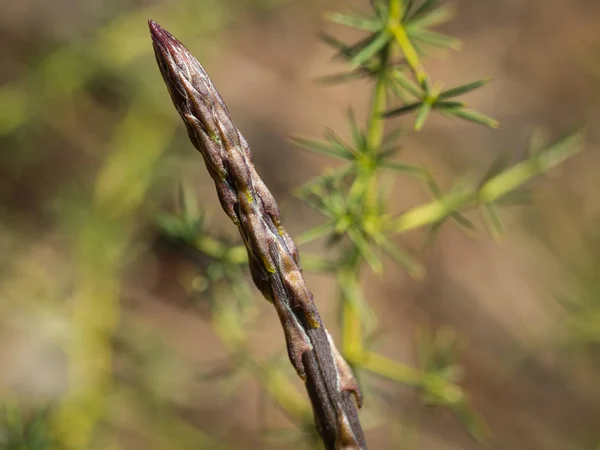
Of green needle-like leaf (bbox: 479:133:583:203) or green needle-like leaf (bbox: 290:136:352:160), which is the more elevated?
green needle-like leaf (bbox: 479:133:583:203)

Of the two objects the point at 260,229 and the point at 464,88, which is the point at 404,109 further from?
the point at 260,229

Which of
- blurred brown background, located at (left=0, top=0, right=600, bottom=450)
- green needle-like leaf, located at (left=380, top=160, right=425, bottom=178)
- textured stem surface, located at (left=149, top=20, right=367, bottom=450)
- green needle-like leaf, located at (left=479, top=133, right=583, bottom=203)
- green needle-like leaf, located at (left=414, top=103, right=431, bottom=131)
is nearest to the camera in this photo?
textured stem surface, located at (left=149, top=20, right=367, bottom=450)

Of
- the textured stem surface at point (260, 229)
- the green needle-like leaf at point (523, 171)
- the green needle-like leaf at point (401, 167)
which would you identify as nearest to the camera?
the textured stem surface at point (260, 229)

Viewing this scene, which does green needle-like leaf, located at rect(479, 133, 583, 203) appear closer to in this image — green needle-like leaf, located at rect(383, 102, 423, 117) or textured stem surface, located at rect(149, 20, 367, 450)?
green needle-like leaf, located at rect(383, 102, 423, 117)

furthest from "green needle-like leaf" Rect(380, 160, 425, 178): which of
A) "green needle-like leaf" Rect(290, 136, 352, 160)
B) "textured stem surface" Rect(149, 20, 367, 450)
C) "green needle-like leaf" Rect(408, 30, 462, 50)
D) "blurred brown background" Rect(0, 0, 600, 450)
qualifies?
"blurred brown background" Rect(0, 0, 600, 450)

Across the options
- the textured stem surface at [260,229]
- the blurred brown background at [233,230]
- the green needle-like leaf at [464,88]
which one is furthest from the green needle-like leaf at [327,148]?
the blurred brown background at [233,230]

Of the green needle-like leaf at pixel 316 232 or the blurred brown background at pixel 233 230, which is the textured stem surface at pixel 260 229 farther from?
the blurred brown background at pixel 233 230

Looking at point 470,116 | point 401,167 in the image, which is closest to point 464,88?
point 470,116
